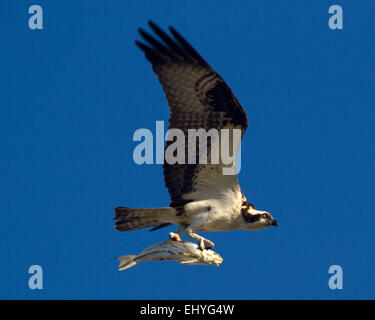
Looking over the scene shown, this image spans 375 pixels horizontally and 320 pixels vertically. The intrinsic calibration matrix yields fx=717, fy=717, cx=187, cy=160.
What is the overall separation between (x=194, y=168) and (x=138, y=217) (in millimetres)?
973

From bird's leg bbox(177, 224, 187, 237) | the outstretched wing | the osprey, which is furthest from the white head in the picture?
bird's leg bbox(177, 224, 187, 237)

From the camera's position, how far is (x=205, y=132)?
9.13 metres

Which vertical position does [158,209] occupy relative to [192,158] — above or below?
below

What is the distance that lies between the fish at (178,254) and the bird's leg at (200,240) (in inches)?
2.4

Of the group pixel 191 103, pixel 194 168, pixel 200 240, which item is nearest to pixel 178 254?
pixel 200 240

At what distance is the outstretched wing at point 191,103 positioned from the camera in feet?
29.4

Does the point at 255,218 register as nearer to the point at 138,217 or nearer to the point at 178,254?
the point at 178,254

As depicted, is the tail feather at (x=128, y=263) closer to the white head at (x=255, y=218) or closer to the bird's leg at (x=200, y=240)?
Result: the bird's leg at (x=200, y=240)

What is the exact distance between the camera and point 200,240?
905cm

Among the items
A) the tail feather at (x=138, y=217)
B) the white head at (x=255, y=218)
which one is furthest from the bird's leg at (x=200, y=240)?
the white head at (x=255, y=218)

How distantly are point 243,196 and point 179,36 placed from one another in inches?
88.6

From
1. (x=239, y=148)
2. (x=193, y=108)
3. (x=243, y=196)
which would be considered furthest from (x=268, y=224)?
(x=193, y=108)

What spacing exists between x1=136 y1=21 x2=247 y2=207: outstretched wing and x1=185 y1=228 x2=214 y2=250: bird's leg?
45cm
